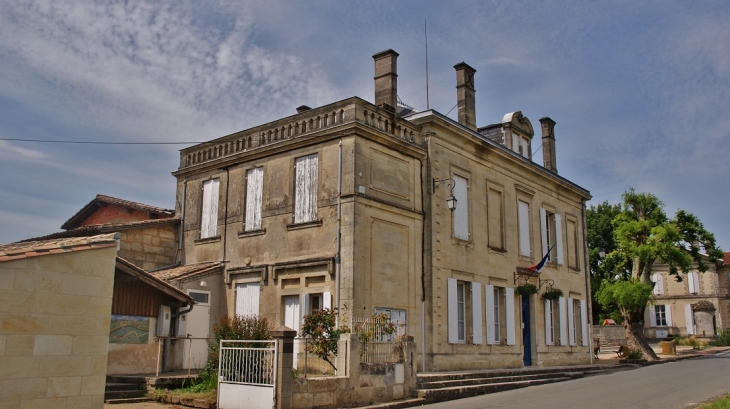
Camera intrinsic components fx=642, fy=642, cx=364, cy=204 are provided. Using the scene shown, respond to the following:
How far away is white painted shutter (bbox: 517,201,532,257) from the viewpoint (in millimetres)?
22203

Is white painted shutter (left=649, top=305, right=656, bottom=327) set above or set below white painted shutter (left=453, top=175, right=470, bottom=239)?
below

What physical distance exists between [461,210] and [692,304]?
42.3m

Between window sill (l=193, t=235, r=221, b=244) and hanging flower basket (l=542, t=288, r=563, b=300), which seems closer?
window sill (l=193, t=235, r=221, b=244)

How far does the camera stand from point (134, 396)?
12.7 metres

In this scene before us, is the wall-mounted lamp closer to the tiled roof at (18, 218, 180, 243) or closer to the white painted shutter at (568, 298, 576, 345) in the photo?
the tiled roof at (18, 218, 180, 243)

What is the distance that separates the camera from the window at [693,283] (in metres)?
53.7

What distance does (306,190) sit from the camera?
16.9 meters

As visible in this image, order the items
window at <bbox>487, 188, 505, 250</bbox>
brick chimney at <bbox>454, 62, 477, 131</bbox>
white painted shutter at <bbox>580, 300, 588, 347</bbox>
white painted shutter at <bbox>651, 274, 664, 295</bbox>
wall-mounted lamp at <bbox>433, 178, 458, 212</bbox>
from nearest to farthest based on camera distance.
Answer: wall-mounted lamp at <bbox>433, 178, 458, 212</bbox>
window at <bbox>487, 188, 505, 250</bbox>
brick chimney at <bbox>454, 62, 477, 131</bbox>
white painted shutter at <bbox>580, 300, 588, 347</bbox>
white painted shutter at <bbox>651, 274, 664, 295</bbox>

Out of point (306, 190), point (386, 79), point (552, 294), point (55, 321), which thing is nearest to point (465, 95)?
point (386, 79)

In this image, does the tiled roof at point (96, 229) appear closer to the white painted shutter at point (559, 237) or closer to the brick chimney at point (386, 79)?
the brick chimney at point (386, 79)

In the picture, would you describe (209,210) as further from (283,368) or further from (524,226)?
(524,226)

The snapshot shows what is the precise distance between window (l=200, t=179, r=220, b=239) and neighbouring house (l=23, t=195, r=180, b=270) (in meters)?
1.13

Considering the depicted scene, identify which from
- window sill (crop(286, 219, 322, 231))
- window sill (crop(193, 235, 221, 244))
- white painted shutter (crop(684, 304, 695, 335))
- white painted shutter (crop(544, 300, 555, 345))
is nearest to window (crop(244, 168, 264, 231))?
window sill (crop(193, 235, 221, 244))

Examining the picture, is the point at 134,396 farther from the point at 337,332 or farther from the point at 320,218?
the point at 320,218
